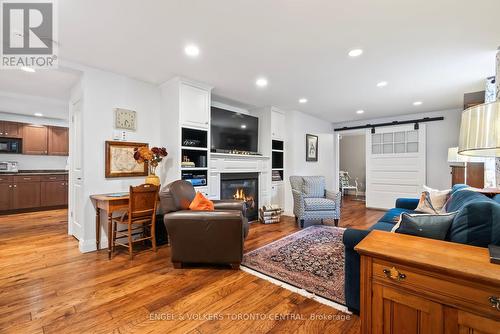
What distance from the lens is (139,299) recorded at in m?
1.86

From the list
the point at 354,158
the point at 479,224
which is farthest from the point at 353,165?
the point at 479,224

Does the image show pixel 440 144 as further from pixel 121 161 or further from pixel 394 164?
pixel 121 161

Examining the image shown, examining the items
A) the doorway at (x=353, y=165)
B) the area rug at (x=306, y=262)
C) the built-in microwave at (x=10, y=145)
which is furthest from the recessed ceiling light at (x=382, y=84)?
the built-in microwave at (x=10, y=145)

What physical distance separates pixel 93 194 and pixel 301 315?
2867mm

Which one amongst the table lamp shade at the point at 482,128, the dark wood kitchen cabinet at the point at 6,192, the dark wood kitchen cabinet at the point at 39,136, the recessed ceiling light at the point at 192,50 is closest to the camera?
the table lamp shade at the point at 482,128

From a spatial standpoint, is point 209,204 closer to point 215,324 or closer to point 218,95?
point 215,324

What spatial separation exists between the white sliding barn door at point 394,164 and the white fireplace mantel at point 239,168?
305cm

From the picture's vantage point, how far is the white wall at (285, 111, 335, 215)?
5.08 m

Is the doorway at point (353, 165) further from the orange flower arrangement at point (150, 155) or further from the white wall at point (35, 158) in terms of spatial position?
the white wall at point (35, 158)

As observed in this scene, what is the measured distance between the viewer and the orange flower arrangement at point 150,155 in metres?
3.04

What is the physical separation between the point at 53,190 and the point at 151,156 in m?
4.28

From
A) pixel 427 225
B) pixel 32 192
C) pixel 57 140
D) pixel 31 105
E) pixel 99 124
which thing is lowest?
pixel 32 192

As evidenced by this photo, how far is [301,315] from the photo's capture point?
5.51ft

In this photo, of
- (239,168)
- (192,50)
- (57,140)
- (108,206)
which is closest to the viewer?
(192,50)
